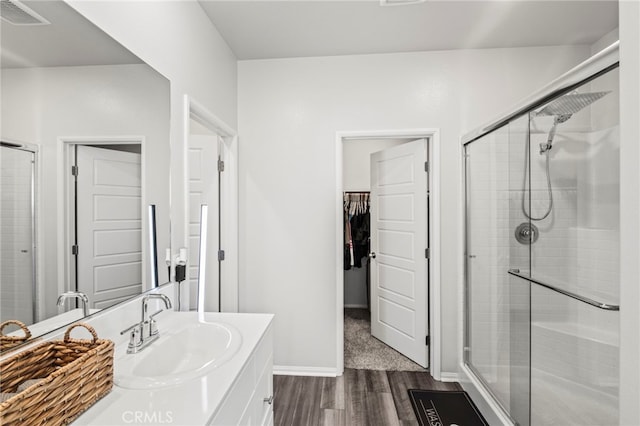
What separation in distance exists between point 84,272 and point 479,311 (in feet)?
7.85

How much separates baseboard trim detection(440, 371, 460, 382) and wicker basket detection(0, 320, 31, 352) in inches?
103

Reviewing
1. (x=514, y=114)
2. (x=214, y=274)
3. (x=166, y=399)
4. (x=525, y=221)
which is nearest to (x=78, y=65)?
(x=166, y=399)

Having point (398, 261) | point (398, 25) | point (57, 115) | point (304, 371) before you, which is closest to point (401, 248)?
point (398, 261)

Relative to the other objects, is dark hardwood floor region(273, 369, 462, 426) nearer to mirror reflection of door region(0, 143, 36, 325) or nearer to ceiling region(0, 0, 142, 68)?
mirror reflection of door region(0, 143, 36, 325)

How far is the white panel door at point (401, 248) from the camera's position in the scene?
2658mm

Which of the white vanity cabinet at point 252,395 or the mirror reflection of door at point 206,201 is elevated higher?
the mirror reflection of door at point 206,201

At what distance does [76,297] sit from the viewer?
3.51 ft

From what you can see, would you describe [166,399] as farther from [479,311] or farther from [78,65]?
[479,311]

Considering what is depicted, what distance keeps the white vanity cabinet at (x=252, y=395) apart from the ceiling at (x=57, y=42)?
1132mm

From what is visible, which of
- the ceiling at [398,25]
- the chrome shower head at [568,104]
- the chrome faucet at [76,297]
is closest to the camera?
the chrome faucet at [76,297]

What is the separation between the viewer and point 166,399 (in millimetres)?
858

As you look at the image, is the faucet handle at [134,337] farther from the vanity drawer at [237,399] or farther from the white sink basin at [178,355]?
the vanity drawer at [237,399]

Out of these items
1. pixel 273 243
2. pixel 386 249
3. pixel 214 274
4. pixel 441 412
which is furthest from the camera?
pixel 386 249

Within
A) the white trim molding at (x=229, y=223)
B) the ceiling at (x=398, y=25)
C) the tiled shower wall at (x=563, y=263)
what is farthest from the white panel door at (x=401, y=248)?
the white trim molding at (x=229, y=223)
